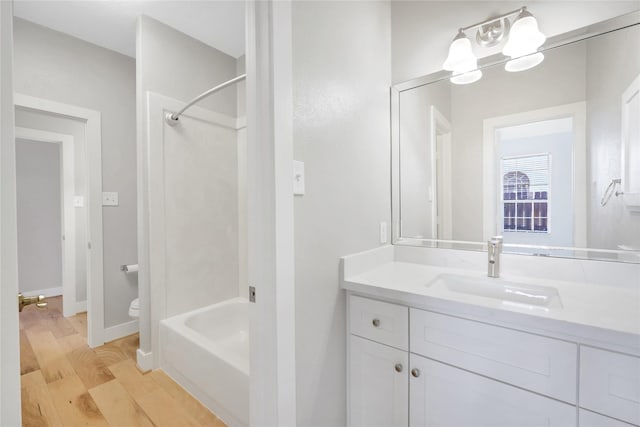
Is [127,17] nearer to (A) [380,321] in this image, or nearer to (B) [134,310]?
(B) [134,310]

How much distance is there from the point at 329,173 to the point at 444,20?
1.10m

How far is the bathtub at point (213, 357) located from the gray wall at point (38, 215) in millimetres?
2787

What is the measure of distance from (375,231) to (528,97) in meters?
0.96

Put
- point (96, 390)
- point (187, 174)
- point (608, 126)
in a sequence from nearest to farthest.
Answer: point (608, 126)
point (96, 390)
point (187, 174)

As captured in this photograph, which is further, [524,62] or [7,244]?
[524,62]

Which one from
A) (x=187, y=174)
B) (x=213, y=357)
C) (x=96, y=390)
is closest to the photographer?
(x=213, y=357)

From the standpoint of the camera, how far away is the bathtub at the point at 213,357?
149cm

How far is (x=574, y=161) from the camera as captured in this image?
1.26 metres

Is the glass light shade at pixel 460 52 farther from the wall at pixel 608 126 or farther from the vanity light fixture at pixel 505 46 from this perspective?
the wall at pixel 608 126

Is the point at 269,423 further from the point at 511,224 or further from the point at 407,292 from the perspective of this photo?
the point at 511,224

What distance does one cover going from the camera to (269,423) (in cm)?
96

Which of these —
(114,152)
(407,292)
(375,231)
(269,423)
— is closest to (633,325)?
(407,292)

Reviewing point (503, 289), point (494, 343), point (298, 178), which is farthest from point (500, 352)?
point (298, 178)

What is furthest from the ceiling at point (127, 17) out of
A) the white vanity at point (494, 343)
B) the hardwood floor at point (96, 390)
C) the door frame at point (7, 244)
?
the hardwood floor at point (96, 390)
